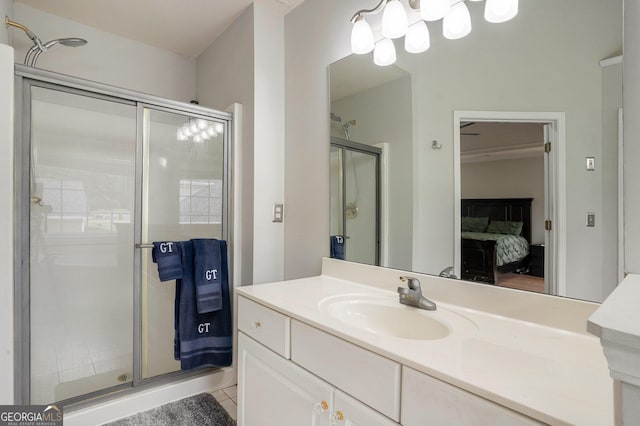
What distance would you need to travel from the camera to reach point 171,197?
1.91 meters

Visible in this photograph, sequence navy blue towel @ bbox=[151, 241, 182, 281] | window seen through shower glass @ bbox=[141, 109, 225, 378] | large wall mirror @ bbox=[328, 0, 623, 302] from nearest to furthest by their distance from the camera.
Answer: large wall mirror @ bbox=[328, 0, 623, 302] → navy blue towel @ bbox=[151, 241, 182, 281] → window seen through shower glass @ bbox=[141, 109, 225, 378]

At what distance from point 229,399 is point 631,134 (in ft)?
7.04

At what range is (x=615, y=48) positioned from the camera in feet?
2.82

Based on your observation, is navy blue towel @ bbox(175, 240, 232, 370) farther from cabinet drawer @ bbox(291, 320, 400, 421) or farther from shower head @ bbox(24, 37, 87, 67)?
shower head @ bbox(24, 37, 87, 67)

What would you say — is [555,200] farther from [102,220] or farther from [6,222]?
[102,220]

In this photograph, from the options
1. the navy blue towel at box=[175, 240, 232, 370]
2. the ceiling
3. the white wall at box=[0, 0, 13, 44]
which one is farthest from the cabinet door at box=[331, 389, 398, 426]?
the white wall at box=[0, 0, 13, 44]

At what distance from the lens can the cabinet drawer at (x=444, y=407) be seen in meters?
0.58

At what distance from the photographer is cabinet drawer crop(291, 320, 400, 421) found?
761 mm

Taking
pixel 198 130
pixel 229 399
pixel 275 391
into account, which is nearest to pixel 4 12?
pixel 198 130

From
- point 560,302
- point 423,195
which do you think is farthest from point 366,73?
point 560,302

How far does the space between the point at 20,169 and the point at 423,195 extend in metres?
1.78

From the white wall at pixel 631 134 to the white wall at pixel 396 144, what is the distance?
2.22 ft

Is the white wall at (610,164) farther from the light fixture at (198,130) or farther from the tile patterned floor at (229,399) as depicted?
the light fixture at (198,130)
